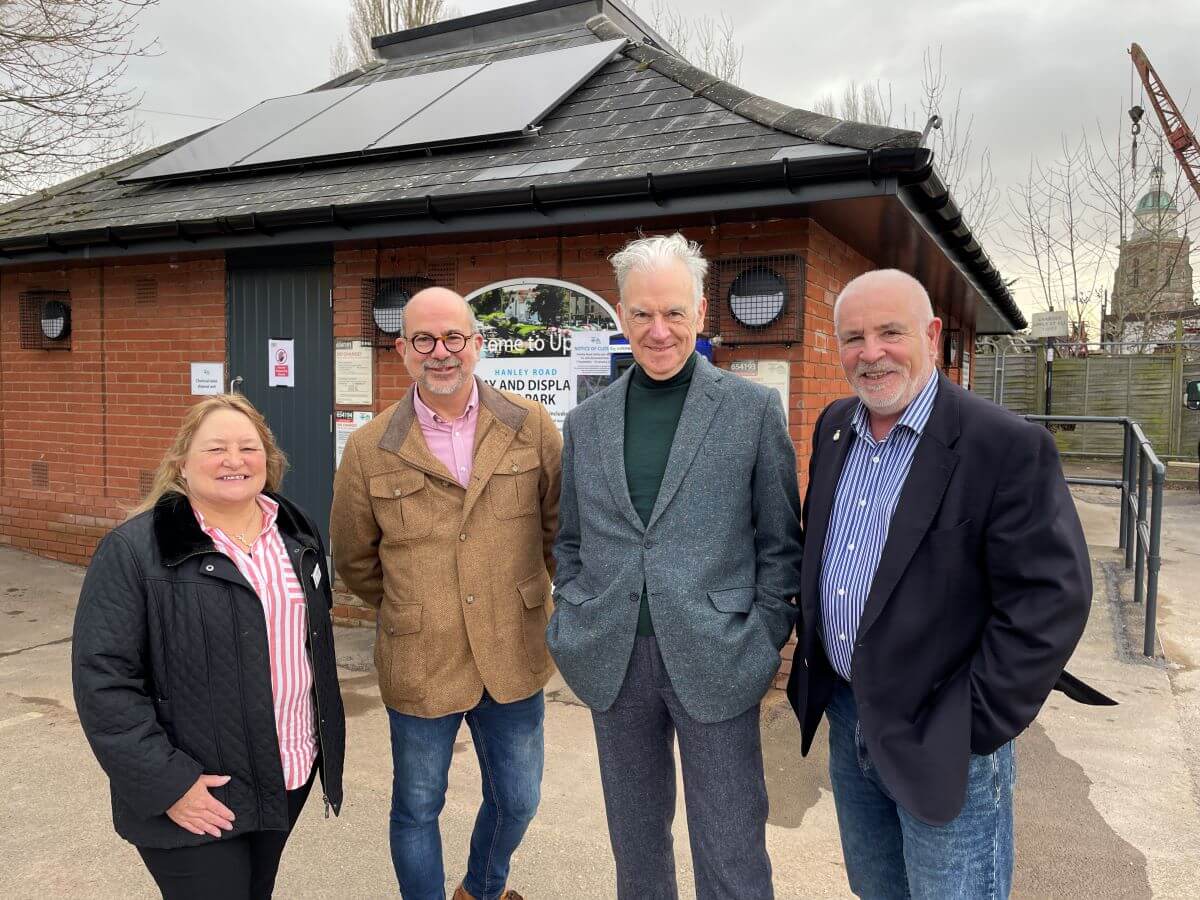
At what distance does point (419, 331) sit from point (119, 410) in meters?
5.21

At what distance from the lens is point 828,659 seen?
196cm

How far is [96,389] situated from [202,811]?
227 inches

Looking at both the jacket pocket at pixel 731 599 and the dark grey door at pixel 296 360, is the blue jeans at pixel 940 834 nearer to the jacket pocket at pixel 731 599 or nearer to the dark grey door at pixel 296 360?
the jacket pocket at pixel 731 599

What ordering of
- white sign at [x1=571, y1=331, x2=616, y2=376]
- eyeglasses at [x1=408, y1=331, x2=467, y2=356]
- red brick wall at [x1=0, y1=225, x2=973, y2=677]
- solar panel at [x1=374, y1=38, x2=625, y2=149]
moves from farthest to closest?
solar panel at [x1=374, y1=38, x2=625, y2=149], white sign at [x1=571, y1=331, x2=616, y2=376], red brick wall at [x1=0, y1=225, x2=973, y2=677], eyeglasses at [x1=408, y1=331, x2=467, y2=356]

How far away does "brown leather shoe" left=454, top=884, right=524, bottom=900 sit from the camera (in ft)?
8.10

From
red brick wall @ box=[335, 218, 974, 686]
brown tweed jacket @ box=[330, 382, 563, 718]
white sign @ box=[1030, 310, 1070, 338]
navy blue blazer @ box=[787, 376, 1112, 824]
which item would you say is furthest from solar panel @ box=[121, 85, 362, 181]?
white sign @ box=[1030, 310, 1070, 338]

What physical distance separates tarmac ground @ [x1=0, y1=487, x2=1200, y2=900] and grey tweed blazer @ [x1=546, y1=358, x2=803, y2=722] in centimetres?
114

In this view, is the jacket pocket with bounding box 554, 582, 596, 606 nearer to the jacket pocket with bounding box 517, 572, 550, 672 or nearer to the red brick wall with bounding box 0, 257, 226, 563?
the jacket pocket with bounding box 517, 572, 550, 672

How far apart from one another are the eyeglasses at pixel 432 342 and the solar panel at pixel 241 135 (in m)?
4.76

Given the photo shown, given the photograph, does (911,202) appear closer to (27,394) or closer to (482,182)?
(482,182)

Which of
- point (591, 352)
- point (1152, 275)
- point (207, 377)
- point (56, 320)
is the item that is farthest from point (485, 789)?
point (1152, 275)

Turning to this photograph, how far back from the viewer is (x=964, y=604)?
5.47ft

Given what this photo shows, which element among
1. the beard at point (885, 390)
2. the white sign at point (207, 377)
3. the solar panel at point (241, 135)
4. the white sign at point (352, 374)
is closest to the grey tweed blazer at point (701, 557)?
the beard at point (885, 390)

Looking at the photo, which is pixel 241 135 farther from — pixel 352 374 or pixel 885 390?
pixel 885 390
